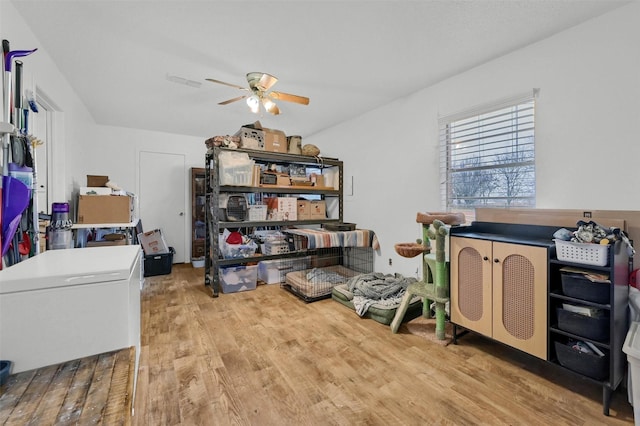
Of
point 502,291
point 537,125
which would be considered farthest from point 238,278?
point 537,125

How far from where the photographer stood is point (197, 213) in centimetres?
507

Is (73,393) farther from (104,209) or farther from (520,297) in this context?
(104,209)

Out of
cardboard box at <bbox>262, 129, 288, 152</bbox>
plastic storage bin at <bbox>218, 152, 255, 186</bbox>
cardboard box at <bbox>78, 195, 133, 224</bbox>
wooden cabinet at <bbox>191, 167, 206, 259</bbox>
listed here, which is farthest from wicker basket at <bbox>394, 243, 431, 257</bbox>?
wooden cabinet at <bbox>191, 167, 206, 259</bbox>

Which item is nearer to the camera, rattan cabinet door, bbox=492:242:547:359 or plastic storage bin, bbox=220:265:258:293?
rattan cabinet door, bbox=492:242:547:359

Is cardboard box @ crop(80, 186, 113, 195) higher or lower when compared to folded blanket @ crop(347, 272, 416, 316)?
higher

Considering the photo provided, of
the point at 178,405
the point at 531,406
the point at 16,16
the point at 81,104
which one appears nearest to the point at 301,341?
the point at 178,405

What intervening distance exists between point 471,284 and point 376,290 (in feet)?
3.34

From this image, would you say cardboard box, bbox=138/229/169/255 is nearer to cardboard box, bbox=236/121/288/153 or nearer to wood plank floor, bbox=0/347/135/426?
cardboard box, bbox=236/121/288/153

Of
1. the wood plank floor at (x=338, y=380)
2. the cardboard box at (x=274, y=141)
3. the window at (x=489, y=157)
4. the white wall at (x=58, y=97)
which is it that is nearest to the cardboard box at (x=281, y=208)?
the cardboard box at (x=274, y=141)

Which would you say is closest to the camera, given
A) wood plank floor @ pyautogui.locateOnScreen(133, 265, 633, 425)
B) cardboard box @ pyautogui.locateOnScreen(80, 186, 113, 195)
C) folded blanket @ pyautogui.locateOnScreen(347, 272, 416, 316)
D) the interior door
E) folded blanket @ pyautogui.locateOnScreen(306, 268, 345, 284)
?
wood plank floor @ pyautogui.locateOnScreen(133, 265, 633, 425)

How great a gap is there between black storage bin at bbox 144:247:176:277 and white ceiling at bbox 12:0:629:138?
7.38 ft

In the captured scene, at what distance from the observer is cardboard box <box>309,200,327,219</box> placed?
424 centimetres

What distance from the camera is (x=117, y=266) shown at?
41.8 inches

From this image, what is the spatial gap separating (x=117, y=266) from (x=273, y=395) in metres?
1.14
